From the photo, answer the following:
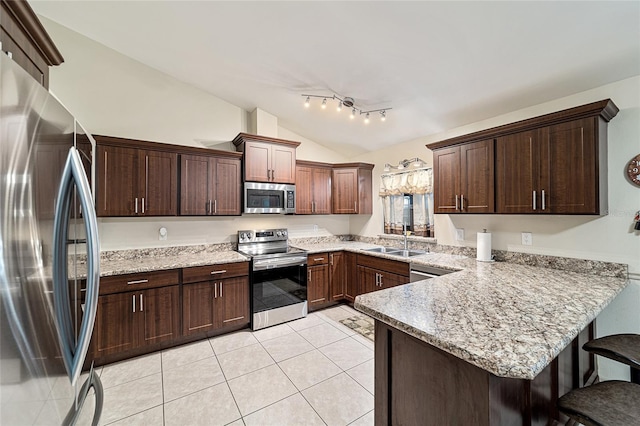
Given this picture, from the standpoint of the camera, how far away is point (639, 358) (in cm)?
133

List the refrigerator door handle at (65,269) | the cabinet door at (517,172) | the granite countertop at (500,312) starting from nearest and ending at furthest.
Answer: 1. the refrigerator door handle at (65,269)
2. the granite countertop at (500,312)
3. the cabinet door at (517,172)

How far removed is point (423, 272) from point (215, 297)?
94.1 inches

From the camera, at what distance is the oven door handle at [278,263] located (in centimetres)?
318

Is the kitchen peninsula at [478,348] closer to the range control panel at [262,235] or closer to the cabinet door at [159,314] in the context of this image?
the cabinet door at [159,314]

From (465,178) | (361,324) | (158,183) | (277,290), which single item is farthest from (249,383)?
(465,178)

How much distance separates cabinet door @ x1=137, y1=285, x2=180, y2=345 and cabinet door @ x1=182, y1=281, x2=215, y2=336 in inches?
3.0

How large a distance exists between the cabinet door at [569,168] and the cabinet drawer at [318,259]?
2556 millimetres

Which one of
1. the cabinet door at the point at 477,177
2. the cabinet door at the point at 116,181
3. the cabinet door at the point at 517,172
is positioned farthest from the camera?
the cabinet door at the point at 116,181

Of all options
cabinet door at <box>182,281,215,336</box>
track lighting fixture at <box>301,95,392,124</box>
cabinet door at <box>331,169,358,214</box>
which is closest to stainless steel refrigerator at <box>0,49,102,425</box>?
cabinet door at <box>182,281,215,336</box>

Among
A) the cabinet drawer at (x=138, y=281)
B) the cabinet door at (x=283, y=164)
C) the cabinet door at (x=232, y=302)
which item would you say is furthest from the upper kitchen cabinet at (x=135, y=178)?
the cabinet door at (x=283, y=164)

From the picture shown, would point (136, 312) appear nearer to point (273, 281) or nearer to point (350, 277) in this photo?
point (273, 281)

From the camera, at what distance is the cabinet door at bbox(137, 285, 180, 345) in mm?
2609

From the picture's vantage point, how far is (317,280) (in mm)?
3768

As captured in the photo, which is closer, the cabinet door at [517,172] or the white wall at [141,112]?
the cabinet door at [517,172]
